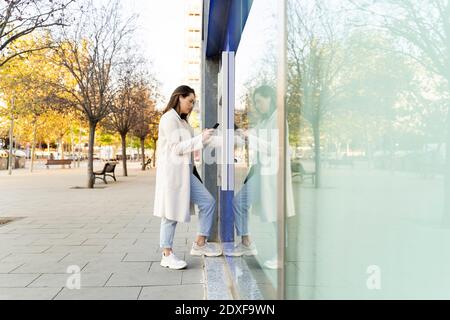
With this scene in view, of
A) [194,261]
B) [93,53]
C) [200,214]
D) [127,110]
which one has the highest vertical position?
[93,53]

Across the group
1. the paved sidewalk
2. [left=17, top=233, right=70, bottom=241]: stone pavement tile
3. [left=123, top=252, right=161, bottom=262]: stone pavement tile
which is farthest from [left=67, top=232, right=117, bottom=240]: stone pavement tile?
[left=123, top=252, right=161, bottom=262]: stone pavement tile

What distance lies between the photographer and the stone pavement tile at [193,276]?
4.00 m

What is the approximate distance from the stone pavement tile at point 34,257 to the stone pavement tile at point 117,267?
0.56 meters

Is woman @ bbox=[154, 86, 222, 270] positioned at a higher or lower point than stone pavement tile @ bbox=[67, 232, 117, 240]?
higher

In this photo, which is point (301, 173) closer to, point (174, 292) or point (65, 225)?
point (174, 292)

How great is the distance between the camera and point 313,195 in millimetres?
1821

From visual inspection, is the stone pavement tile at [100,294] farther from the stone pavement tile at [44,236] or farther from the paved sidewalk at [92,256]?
the stone pavement tile at [44,236]

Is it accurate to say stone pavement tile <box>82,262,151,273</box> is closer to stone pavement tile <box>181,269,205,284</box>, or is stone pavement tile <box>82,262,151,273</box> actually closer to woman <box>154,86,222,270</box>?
woman <box>154,86,222,270</box>

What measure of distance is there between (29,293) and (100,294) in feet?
2.03

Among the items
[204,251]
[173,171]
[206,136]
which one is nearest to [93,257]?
[204,251]

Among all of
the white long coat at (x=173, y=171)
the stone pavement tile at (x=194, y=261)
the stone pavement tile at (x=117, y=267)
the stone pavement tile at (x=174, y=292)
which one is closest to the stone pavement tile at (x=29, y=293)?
the stone pavement tile at (x=117, y=267)

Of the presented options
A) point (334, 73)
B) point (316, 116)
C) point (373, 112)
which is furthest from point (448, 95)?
point (316, 116)

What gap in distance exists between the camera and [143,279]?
404cm

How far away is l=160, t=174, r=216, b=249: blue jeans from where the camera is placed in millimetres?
4391
